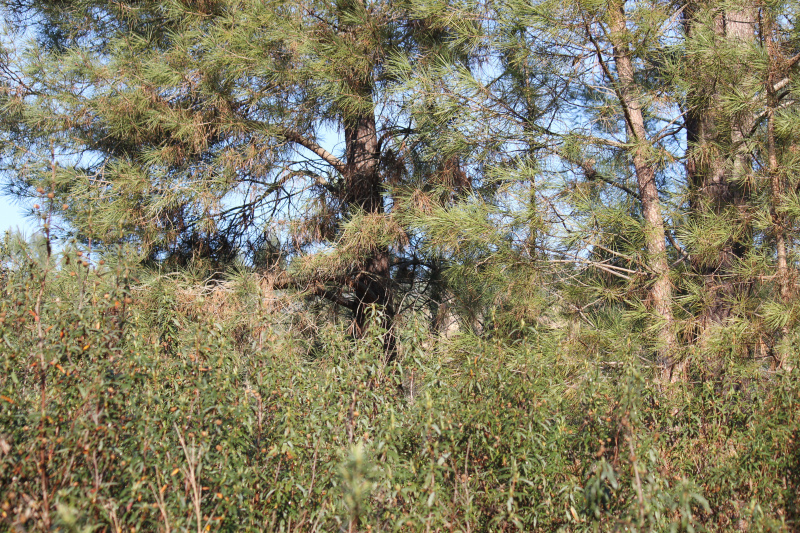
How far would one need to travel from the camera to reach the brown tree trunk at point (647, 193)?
366cm

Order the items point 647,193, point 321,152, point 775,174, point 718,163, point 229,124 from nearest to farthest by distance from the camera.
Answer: point 775,174 → point 718,163 → point 647,193 → point 229,124 → point 321,152

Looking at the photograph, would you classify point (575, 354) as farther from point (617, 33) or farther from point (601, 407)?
point (617, 33)

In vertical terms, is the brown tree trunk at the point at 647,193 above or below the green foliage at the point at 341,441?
above

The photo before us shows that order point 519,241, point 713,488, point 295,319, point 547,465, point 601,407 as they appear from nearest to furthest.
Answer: point 547,465 < point 713,488 < point 601,407 < point 519,241 < point 295,319

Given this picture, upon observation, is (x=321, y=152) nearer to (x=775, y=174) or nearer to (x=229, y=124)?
(x=229, y=124)

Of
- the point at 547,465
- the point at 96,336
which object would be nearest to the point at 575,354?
the point at 547,465

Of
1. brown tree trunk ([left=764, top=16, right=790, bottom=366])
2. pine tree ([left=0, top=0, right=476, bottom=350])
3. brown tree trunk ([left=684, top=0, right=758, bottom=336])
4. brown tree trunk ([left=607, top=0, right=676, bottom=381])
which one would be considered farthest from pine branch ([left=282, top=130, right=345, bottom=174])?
brown tree trunk ([left=764, top=16, right=790, bottom=366])

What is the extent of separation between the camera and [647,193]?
414cm

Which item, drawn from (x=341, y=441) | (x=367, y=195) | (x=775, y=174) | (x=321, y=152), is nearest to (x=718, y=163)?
(x=775, y=174)

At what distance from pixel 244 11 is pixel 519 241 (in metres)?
2.57

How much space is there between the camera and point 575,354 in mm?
3879

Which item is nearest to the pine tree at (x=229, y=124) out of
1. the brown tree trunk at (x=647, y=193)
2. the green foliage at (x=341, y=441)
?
the brown tree trunk at (x=647, y=193)

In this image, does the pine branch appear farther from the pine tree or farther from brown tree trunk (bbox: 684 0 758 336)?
brown tree trunk (bbox: 684 0 758 336)

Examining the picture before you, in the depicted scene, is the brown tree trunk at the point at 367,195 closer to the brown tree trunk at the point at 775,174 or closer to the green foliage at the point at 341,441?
the green foliage at the point at 341,441
